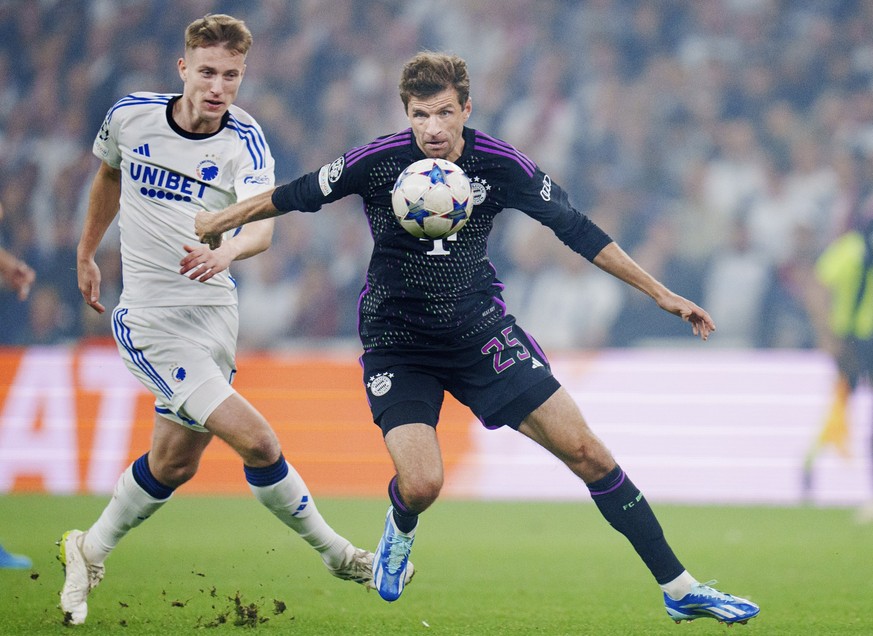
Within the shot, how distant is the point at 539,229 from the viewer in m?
14.0

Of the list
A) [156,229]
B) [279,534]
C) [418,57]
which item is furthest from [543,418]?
[279,534]

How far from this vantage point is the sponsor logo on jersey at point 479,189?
521 centimetres

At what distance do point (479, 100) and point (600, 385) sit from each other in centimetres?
485

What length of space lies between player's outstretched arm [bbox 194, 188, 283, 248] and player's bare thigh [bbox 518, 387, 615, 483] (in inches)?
53.3

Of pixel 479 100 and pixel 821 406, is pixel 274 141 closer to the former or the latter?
pixel 479 100

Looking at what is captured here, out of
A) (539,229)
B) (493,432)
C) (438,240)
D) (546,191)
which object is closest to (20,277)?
(438,240)

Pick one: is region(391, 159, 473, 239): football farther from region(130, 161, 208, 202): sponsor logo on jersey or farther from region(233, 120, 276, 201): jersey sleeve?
region(130, 161, 208, 202): sponsor logo on jersey

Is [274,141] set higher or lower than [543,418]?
higher

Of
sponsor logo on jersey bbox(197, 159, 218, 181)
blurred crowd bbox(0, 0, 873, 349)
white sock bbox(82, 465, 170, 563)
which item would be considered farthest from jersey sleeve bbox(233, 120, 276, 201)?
blurred crowd bbox(0, 0, 873, 349)

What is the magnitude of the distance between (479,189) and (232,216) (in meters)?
1.01

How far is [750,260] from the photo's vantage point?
13523mm

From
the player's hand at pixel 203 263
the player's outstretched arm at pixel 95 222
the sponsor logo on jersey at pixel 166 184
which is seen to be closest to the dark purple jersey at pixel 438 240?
the player's hand at pixel 203 263

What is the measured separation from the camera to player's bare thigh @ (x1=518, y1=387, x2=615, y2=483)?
5.11m

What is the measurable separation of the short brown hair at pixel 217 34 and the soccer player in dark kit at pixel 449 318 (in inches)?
→ 29.9
